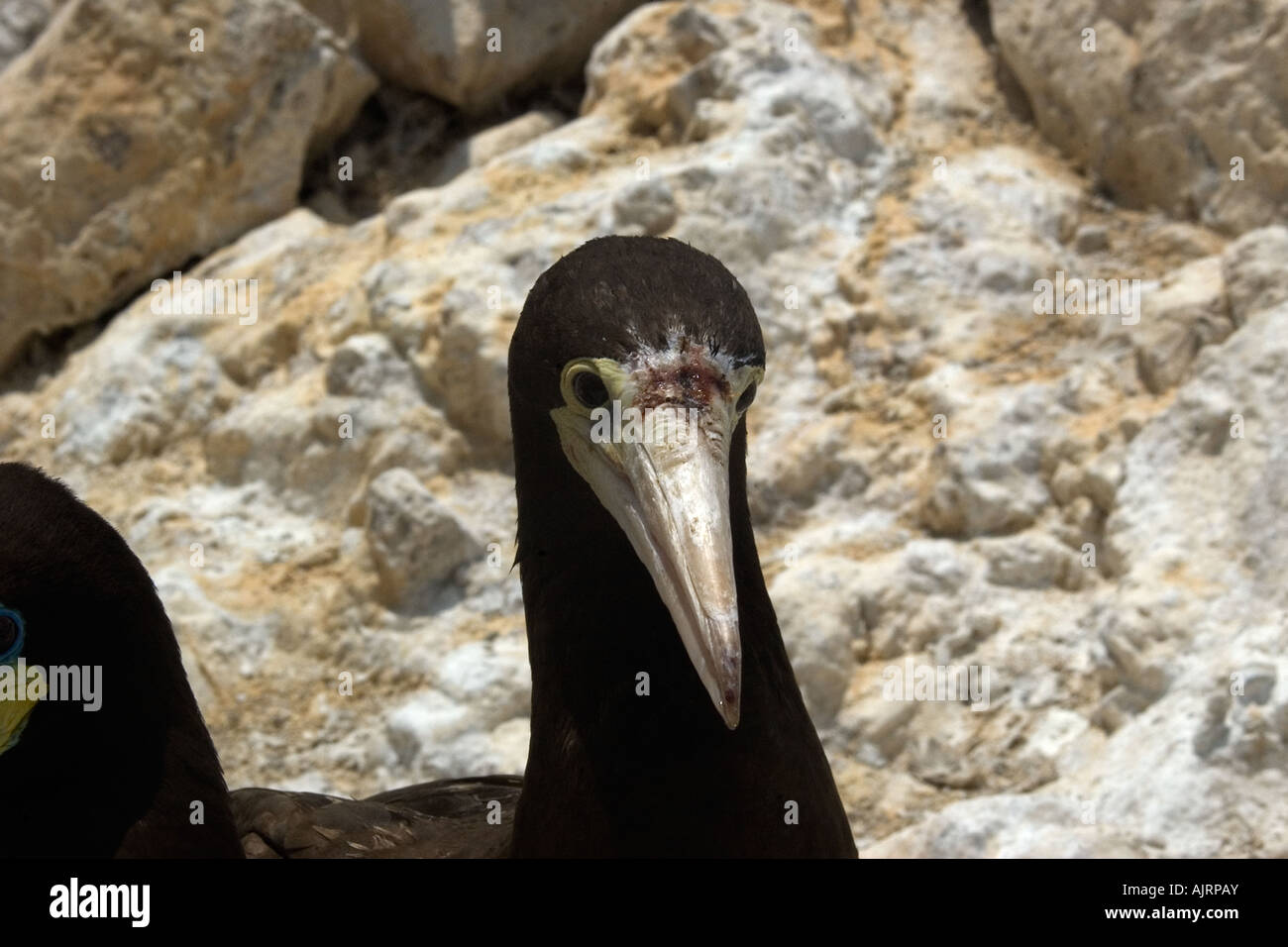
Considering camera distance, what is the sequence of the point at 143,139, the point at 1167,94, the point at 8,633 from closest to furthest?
the point at 8,633 → the point at 1167,94 → the point at 143,139

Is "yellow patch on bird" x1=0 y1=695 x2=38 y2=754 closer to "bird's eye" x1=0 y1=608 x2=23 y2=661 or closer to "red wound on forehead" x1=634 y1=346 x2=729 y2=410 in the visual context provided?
"bird's eye" x1=0 y1=608 x2=23 y2=661

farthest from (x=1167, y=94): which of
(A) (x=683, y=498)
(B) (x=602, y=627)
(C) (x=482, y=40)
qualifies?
(A) (x=683, y=498)

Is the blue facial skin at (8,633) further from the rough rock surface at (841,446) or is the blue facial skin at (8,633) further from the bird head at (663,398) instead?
the rough rock surface at (841,446)

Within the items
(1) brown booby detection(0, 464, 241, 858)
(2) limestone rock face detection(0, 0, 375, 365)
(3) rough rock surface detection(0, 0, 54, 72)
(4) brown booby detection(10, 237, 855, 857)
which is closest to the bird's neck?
(4) brown booby detection(10, 237, 855, 857)

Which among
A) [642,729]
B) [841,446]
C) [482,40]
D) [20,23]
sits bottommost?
[642,729]

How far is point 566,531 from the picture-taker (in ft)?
11.4

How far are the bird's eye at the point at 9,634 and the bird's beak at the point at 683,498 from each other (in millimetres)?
1299

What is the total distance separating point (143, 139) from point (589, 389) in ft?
15.2

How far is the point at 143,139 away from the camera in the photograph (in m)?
7.15

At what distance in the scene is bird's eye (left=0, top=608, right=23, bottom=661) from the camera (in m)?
3.53

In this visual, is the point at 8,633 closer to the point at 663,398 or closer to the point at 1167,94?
the point at 663,398

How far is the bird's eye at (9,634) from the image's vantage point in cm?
353

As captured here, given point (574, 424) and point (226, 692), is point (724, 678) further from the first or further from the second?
point (226, 692)
